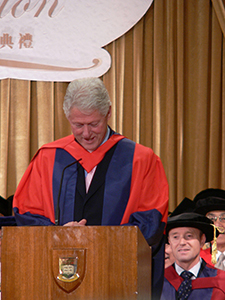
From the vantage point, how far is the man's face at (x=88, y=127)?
2344mm

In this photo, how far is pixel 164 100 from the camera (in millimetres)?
4918

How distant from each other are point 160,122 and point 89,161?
2529 millimetres

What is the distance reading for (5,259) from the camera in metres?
1.58

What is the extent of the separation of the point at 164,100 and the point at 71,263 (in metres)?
3.56

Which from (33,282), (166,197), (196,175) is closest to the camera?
(33,282)

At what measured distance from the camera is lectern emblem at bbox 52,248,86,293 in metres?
1.54

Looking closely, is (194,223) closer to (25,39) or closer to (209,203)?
(209,203)

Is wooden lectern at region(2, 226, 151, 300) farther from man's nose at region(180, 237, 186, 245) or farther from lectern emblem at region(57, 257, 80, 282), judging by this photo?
man's nose at region(180, 237, 186, 245)

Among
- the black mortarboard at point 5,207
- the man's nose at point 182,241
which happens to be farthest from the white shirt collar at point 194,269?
the black mortarboard at point 5,207

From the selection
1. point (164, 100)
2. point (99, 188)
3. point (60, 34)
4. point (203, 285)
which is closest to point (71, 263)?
point (99, 188)

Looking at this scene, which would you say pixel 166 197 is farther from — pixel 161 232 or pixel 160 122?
pixel 160 122

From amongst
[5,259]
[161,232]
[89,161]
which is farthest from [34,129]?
[5,259]

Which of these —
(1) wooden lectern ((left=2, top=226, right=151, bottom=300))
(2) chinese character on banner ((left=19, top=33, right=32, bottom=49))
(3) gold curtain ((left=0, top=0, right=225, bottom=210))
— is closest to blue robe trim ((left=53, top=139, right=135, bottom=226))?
(1) wooden lectern ((left=2, top=226, right=151, bottom=300))

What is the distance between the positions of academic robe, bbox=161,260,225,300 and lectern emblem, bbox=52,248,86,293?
73.8 inches
